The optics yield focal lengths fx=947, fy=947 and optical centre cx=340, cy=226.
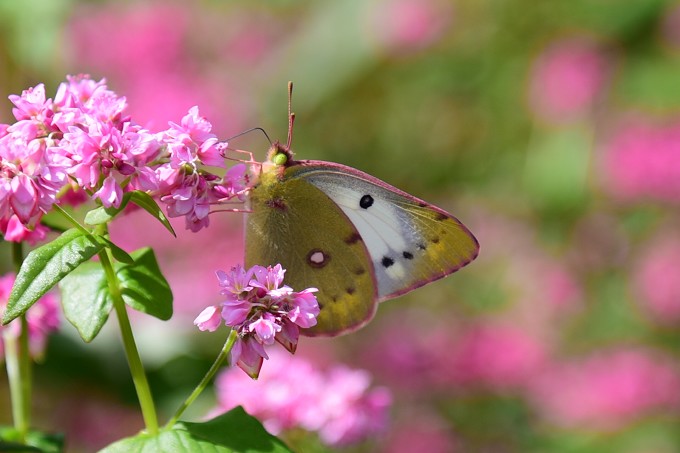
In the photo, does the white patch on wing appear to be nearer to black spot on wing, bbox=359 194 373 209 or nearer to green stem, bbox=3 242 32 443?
black spot on wing, bbox=359 194 373 209

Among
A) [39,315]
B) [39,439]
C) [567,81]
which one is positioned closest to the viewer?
[39,439]

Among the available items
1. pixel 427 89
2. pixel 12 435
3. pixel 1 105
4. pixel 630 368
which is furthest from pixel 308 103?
pixel 12 435

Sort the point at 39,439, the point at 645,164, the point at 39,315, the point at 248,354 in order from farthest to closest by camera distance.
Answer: the point at 645,164, the point at 39,315, the point at 39,439, the point at 248,354

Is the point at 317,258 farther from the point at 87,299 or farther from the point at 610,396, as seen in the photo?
the point at 610,396

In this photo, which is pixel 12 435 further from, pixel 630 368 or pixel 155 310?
pixel 630 368

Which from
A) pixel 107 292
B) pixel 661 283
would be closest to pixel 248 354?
pixel 107 292

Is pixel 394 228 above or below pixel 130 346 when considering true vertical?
above
